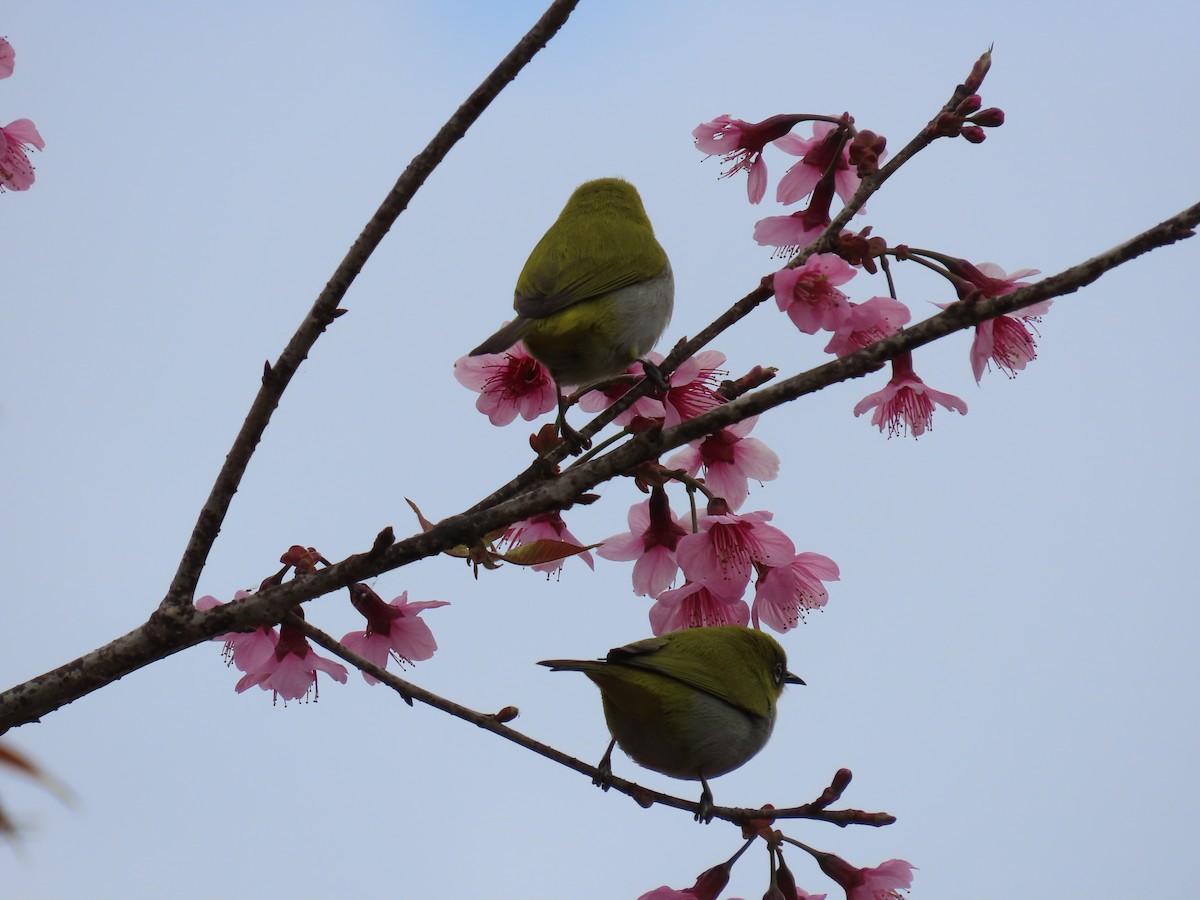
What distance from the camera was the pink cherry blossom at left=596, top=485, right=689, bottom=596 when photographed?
372 cm

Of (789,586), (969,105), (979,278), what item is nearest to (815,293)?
(979,278)

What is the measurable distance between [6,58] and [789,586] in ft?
9.70

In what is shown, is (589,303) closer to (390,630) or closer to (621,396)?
(621,396)

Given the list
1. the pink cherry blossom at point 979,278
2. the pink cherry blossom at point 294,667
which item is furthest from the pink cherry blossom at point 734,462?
the pink cherry blossom at point 294,667

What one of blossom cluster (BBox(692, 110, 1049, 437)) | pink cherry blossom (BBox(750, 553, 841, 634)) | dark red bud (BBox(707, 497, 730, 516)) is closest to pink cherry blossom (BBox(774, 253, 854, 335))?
blossom cluster (BBox(692, 110, 1049, 437))

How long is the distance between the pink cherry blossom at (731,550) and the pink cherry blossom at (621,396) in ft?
1.54

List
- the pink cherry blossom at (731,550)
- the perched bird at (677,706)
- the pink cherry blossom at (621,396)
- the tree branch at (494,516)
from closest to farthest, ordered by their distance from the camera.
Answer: the tree branch at (494,516) → the pink cherry blossom at (731,550) → the perched bird at (677,706) → the pink cherry blossom at (621,396)

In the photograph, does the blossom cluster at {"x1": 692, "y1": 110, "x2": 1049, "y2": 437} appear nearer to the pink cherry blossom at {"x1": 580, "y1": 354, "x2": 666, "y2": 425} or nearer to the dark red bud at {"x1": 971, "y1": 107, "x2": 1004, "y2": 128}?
the dark red bud at {"x1": 971, "y1": 107, "x2": 1004, "y2": 128}

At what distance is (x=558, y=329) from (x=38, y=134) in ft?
5.74

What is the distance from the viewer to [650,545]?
12.3 ft

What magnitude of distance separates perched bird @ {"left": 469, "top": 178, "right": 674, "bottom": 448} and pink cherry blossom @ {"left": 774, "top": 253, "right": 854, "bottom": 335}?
0.79m

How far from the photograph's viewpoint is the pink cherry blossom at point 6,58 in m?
3.62

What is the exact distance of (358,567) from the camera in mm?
2525

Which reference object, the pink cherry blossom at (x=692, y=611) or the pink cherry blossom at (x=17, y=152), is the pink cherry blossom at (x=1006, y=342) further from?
the pink cherry blossom at (x=17, y=152)
